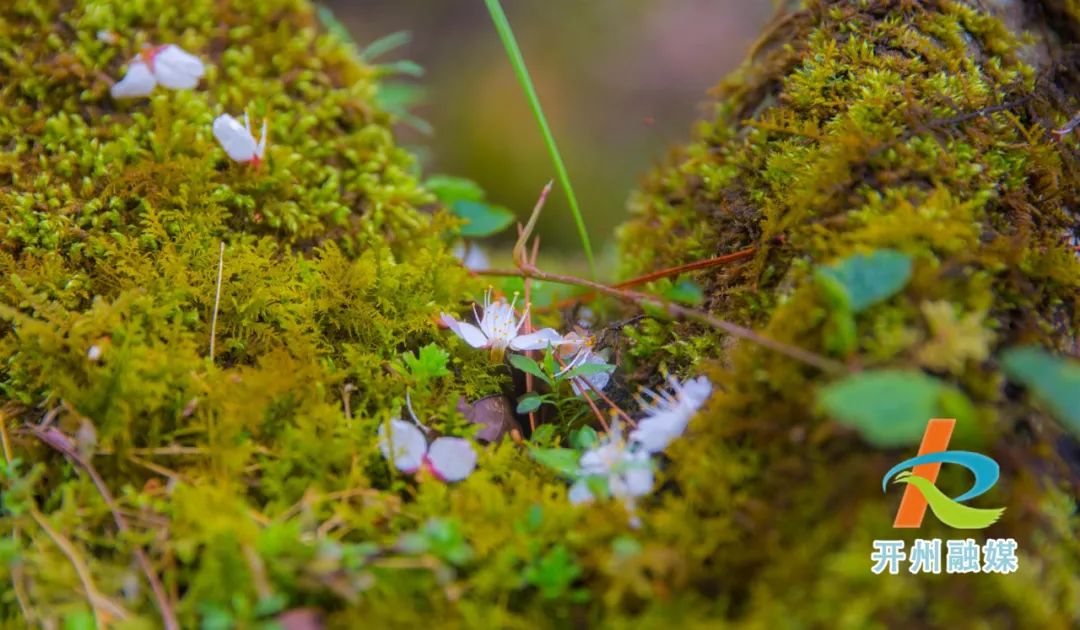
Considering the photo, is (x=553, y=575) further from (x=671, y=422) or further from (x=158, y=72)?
(x=158, y=72)

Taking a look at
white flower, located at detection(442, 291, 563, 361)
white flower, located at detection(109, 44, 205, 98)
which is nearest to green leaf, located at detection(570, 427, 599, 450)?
white flower, located at detection(442, 291, 563, 361)

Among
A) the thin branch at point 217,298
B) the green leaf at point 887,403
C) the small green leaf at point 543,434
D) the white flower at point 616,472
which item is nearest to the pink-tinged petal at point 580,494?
the white flower at point 616,472

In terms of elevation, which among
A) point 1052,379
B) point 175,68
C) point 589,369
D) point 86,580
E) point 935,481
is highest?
point 1052,379

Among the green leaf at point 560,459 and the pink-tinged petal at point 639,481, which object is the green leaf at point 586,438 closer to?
the green leaf at point 560,459

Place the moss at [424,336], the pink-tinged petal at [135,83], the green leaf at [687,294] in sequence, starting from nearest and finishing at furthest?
the moss at [424,336], the green leaf at [687,294], the pink-tinged petal at [135,83]

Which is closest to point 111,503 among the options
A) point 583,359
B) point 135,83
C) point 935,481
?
point 583,359

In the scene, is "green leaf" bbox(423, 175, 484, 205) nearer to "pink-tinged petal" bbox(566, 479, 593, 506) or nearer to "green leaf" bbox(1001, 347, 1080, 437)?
"pink-tinged petal" bbox(566, 479, 593, 506)
